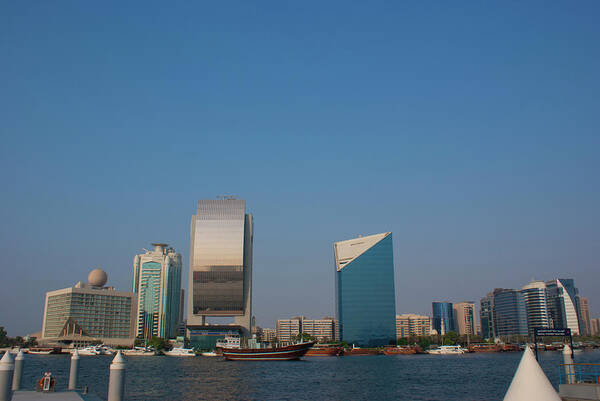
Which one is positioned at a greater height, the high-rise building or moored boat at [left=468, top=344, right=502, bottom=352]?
the high-rise building

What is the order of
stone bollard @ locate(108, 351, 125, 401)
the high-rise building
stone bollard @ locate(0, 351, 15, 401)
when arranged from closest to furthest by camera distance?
stone bollard @ locate(108, 351, 125, 401) < stone bollard @ locate(0, 351, 15, 401) < the high-rise building

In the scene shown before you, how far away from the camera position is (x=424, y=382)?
6059cm

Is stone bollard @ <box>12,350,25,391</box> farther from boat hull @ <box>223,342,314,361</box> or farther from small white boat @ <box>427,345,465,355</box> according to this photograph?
small white boat @ <box>427,345,465,355</box>

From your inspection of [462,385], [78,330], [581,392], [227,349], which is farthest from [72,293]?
[581,392]

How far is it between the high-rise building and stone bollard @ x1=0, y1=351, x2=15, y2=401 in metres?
167

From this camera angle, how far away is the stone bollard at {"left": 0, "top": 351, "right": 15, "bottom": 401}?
16.1m

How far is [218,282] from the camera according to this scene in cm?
18250

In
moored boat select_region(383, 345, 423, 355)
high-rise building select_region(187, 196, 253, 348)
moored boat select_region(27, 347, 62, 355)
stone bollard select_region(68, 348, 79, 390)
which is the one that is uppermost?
high-rise building select_region(187, 196, 253, 348)

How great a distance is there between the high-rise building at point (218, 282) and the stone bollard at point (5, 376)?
16725 centimetres

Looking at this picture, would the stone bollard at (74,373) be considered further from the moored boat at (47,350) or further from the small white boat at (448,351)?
the small white boat at (448,351)

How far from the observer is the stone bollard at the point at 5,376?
1609 centimetres

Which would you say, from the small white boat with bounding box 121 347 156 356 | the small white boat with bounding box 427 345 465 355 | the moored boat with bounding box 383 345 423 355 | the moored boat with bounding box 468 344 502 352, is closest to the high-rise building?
the small white boat with bounding box 121 347 156 356

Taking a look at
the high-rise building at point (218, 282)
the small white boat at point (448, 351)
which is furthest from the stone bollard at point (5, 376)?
the small white boat at point (448, 351)

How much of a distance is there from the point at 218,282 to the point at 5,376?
169 meters
